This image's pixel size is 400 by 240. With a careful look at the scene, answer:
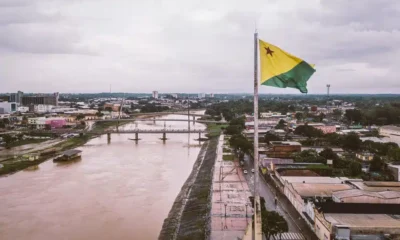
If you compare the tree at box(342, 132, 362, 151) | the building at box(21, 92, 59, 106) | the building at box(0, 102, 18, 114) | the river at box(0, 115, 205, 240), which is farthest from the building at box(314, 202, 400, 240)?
the building at box(21, 92, 59, 106)

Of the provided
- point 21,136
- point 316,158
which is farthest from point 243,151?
point 21,136

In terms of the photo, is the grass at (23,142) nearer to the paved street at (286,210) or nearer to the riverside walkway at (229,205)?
the riverside walkway at (229,205)

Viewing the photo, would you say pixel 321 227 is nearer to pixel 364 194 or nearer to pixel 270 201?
pixel 364 194

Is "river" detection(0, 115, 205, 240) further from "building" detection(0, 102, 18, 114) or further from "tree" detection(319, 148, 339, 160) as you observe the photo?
"building" detection(0, 102, 18, 114)

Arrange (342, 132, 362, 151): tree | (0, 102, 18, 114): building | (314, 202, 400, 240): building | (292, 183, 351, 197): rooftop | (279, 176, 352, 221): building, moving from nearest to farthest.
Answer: (314, 202, 400, 240): building, (279, 176, 352, 221): building, (292, 183, 351, 197): rooftop, (342, 132, 362, 151): tree, (0, 102, 18, 114): building

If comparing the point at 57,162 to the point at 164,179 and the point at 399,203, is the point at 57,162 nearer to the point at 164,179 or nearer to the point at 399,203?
the point at 164,179

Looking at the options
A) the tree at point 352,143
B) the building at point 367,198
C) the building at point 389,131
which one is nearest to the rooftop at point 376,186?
the building at point 367,198

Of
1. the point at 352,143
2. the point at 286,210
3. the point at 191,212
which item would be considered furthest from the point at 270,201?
the point at 352,143
